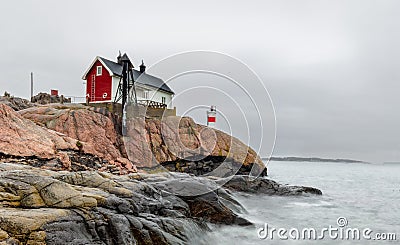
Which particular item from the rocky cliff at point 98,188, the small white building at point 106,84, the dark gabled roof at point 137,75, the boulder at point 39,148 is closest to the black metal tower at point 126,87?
the small white building at point 106,84

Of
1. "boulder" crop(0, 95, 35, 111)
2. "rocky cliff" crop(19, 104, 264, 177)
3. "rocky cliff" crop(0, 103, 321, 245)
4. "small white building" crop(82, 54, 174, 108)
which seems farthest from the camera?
"small white building" crop(82, 54, 174, 108)

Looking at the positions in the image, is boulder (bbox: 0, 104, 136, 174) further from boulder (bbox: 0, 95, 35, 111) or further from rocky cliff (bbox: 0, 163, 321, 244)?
boulder (bbox: 0, 95, 35, 111)

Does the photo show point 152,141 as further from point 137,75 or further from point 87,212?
point 87,212

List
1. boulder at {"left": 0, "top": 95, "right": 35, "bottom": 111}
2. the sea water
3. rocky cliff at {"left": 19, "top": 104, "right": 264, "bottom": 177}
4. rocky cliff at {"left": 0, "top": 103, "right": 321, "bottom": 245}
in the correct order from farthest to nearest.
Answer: boulder at {"left": 0, "top": 95, "right": 35, "bottom": 111}
rocky cliff at {"left": 19, "top": 104, "right": 264, "bottom": 177}
the sea water
rocky cliff at {"left": 0, "top": 103, "right": 321, "bottom": 245}

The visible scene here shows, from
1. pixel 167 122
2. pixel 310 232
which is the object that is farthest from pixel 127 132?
pixel 310 232

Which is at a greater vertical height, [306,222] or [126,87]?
[126,87]

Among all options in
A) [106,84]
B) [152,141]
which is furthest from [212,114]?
[106,84]

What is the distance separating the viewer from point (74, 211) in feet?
25.1

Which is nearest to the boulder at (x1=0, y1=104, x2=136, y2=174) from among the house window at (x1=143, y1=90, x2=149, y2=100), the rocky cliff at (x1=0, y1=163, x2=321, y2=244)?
the rocky cliff at (x1=0, y1=163, x2=321, y2=244)

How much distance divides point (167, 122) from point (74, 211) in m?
25.9

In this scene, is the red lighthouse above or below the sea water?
above

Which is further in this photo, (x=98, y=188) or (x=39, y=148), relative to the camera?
(x=39, y=148)

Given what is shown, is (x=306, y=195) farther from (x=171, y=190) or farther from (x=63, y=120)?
(x=63, y=120)

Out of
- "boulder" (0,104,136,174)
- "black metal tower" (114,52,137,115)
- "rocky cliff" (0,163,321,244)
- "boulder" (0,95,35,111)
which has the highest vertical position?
"black metal tower" (114,52,137,115)
